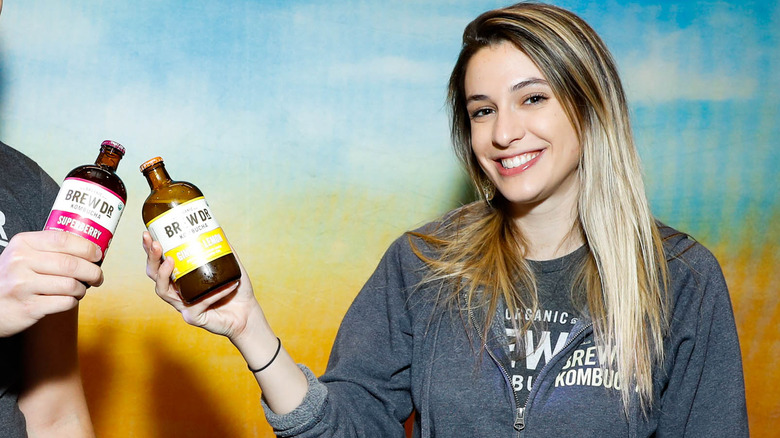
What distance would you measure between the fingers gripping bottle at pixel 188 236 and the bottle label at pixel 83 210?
2.8 inches

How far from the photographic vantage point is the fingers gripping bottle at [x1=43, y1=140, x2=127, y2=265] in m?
0.96

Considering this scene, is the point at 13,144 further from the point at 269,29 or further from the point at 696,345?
the point at 696,345

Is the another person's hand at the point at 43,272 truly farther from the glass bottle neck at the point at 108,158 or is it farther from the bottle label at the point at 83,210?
the glass bottle neck at the point at 108,158

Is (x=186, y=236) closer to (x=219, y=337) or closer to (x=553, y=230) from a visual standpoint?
(x=553, y=230)

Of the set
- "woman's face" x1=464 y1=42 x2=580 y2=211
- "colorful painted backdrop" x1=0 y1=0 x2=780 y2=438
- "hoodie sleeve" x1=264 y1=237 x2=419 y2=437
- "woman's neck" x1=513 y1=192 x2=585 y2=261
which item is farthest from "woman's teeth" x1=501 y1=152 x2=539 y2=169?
"colorful painted backdrop" x1=0 y1=0 x2=780 y2=438

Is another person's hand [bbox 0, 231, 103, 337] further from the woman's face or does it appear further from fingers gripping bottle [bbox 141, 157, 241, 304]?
the woman's face

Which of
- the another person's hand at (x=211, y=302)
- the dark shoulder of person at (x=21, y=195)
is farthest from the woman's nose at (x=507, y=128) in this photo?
the dark shoulder of person at (x=21, y=195)

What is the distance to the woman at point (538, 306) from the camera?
1240mm

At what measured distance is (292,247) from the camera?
191cm

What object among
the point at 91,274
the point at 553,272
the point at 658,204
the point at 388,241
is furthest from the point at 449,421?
the point at 658,204

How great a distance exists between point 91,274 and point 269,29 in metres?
1.05

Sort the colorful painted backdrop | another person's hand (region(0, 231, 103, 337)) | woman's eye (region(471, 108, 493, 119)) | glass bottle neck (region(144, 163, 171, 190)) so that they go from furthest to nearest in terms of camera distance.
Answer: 1. the colorful painted backdrop
2. woman's eye (region(471, 108, 493, 119))
3. glass bottle neck (region(144, 163, 171, 190))
4. another person's hand (region(0, 231, 103, 337))

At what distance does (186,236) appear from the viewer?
1.02 metres

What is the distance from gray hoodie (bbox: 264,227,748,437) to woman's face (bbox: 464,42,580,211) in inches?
9.4
